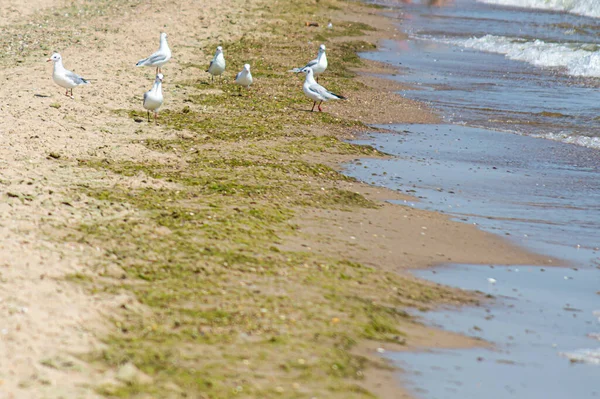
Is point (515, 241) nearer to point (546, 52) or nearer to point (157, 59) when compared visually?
point (157, 59)

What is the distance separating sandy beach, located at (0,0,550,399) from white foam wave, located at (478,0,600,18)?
27.8 metres

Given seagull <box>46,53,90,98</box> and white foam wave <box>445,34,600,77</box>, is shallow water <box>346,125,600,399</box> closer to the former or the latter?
seagull <box>46,53,90,98</box>

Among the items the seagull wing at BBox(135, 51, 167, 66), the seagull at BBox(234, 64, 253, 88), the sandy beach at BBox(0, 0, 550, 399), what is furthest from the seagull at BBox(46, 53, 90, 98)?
→ the seagull at BBox(234, 64, 253, 88)

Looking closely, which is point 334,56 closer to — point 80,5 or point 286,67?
point 286,67

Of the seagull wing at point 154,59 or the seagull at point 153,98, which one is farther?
the seagull wing at point 154,59

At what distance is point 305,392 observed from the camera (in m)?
4.45

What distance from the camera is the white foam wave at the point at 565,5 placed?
1495 inches

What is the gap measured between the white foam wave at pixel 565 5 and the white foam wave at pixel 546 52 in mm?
13758

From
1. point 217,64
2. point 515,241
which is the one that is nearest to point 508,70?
point 217,64

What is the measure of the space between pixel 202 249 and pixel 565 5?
1462 inches

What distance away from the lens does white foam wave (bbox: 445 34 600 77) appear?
66.0ft

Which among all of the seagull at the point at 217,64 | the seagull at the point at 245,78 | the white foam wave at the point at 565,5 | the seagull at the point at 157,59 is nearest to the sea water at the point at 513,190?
the seagull at the point at 245,78

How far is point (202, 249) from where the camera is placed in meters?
6.39

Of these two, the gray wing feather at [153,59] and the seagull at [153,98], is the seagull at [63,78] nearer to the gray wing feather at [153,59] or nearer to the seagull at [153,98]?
the seagull at [153,98]
